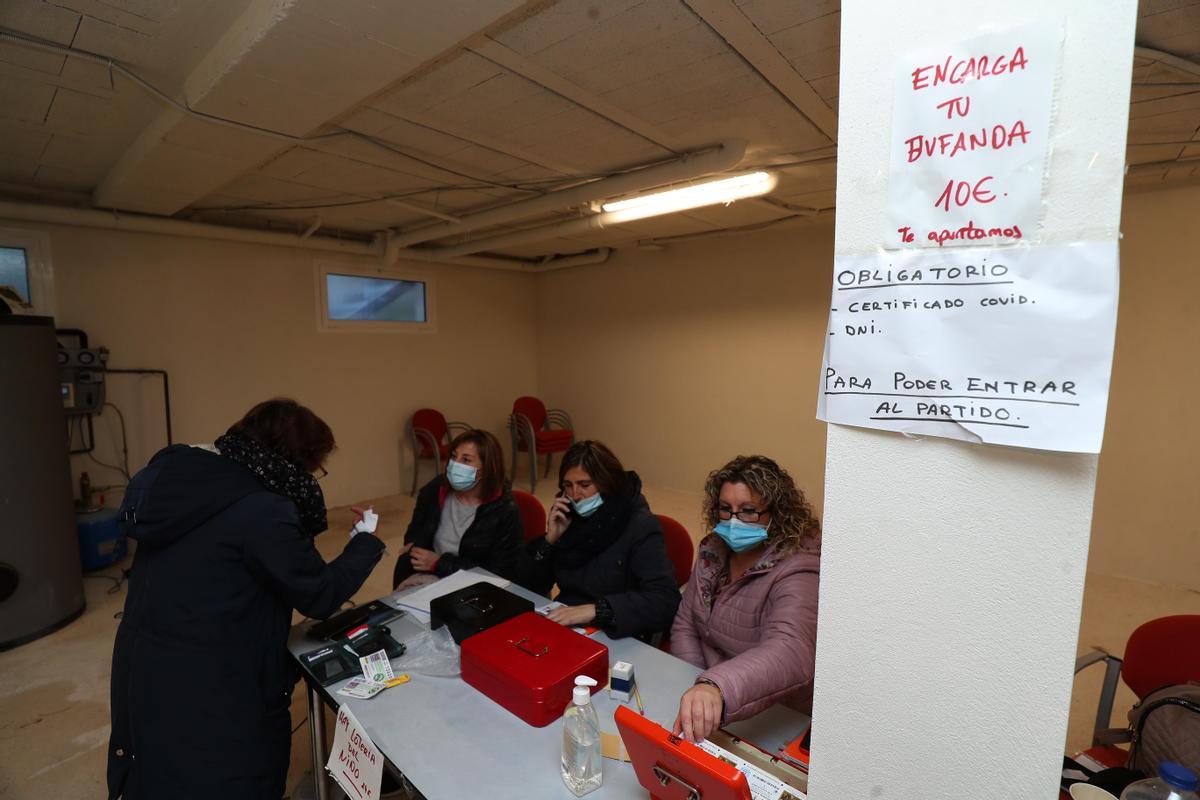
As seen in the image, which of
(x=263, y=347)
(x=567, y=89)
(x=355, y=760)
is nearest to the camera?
(x=355, y=760)

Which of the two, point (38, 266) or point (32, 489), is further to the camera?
point (38, 266)

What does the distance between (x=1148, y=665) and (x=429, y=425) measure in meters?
→ 4.91

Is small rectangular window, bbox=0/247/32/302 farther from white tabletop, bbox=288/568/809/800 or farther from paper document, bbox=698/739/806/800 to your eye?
paper document, bbox=698/739/806/800

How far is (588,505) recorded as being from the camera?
1.92m

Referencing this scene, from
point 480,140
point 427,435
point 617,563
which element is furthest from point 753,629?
point 427,435

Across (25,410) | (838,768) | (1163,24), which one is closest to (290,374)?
(25,410)

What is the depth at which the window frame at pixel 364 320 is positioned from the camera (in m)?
4.65

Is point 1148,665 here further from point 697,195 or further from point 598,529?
point 697,195

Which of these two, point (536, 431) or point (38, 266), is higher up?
point (38, 266)

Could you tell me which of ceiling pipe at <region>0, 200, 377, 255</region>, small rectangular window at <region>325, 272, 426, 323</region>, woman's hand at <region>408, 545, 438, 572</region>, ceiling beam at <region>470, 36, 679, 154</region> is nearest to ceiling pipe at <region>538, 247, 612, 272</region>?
small rectangular window at <region>325, 272, 426, 323</region>

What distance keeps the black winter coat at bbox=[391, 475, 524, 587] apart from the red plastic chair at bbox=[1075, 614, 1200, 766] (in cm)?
177

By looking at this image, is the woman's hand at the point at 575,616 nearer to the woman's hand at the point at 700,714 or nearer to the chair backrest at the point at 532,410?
the woman's hand at the point at 700,714

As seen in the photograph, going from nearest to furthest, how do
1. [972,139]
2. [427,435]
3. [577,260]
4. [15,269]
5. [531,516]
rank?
[972,139] → [531,516] → [15,269] → [427,435] → [577,260]

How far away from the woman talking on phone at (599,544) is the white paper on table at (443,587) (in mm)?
169
